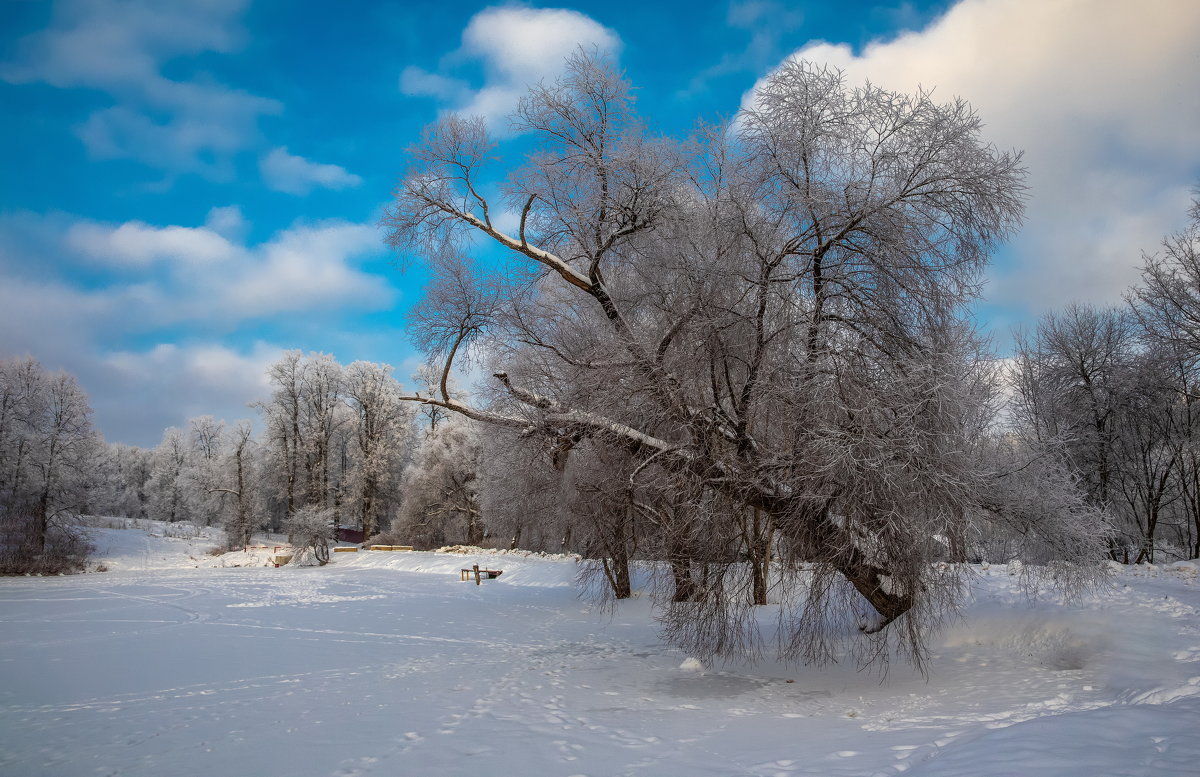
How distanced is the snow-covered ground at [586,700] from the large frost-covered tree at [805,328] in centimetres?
118

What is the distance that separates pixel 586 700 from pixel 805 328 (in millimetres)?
5591

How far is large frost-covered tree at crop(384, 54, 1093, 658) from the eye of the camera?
7.61 metres

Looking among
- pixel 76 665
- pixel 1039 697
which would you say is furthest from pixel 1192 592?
pixel 76 665

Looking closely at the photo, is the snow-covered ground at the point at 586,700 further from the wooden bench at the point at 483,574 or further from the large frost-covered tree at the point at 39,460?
the large frost-covered tree at the point at 39,460

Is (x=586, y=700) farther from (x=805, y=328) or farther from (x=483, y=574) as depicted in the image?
(x=483, y=574)

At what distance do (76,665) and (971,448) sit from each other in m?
13.9

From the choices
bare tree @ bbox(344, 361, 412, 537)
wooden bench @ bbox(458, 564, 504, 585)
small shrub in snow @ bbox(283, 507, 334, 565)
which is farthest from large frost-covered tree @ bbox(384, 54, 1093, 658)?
bare tree @ bbox(344, 361, 412, 537)

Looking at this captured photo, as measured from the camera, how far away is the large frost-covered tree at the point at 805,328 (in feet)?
25.0

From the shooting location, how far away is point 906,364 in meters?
7.95

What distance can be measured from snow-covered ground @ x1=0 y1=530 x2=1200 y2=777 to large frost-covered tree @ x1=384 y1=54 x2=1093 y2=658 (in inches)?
46.4

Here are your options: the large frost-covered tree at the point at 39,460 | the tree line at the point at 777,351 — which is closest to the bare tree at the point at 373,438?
the large frost-covered tree at the point at 39,460

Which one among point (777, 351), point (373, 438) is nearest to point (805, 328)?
point (777, 351)

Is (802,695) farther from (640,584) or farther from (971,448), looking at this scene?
(640,584)

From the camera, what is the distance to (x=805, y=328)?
339 inches
